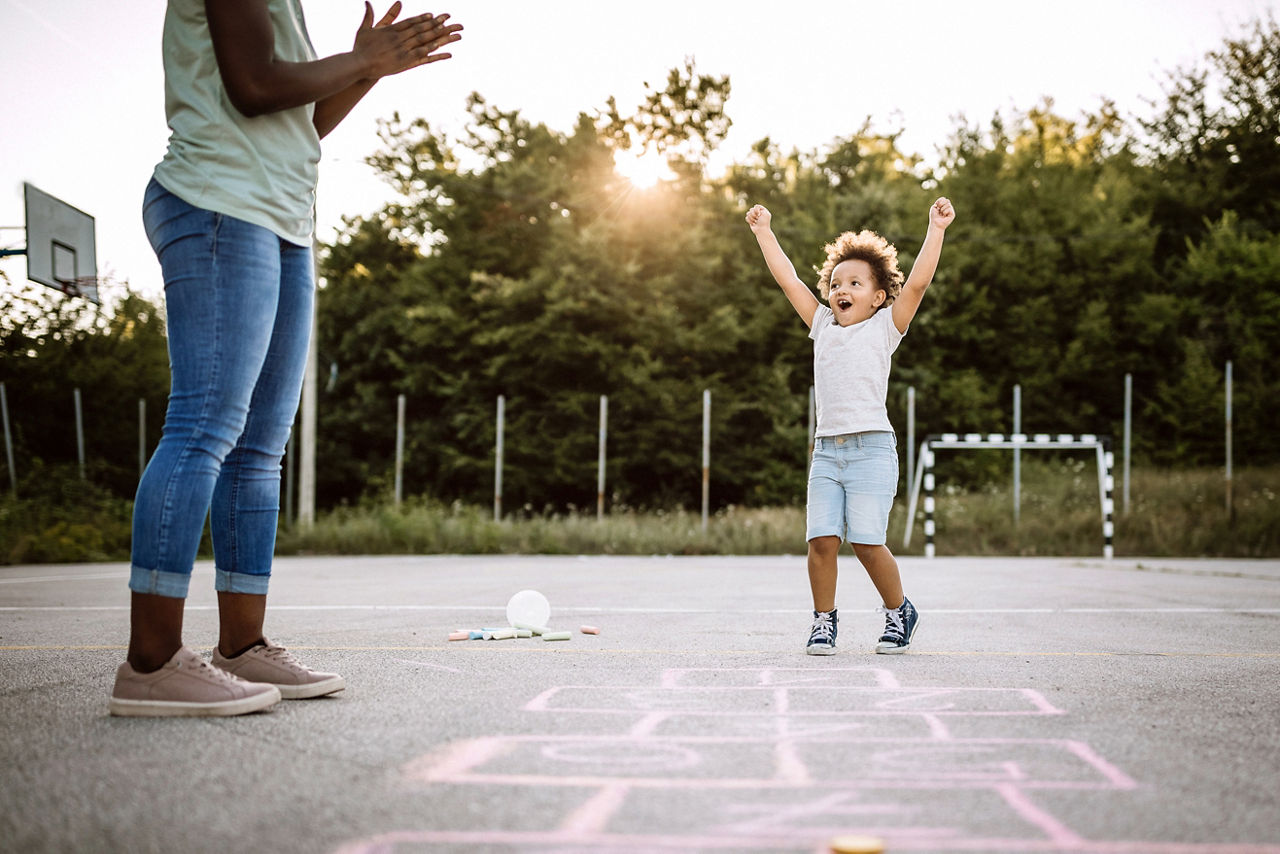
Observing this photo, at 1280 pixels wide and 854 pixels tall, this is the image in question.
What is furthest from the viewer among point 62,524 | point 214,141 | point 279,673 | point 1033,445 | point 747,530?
point 747,530

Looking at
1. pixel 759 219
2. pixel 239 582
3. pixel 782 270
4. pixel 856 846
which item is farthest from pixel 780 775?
pixel 759 219

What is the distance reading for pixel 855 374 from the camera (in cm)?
440

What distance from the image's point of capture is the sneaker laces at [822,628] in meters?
4.27

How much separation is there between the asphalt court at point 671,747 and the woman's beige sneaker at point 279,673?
8 cm

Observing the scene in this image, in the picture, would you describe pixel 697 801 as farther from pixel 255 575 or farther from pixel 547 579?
pixel 547 579

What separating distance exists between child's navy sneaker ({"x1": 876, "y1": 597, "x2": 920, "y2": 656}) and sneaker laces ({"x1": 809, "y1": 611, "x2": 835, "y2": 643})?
0.19 m

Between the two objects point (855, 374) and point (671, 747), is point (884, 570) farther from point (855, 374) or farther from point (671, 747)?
point (671, 747)

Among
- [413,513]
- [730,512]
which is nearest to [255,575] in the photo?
[413,513]

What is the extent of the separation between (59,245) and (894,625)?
1273 centimetres

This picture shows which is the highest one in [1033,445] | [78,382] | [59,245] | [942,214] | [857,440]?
[59,245]

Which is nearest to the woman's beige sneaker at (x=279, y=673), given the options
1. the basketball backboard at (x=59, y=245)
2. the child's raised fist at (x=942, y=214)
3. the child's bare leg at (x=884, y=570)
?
the child's bare leg at (x=884, y=570)

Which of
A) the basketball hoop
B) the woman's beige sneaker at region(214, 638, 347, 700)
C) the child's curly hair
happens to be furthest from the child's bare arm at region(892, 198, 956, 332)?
the basketball hoop

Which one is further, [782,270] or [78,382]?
[78,382]

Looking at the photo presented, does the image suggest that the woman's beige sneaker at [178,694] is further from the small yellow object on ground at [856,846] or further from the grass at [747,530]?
the grass at [747,530]
